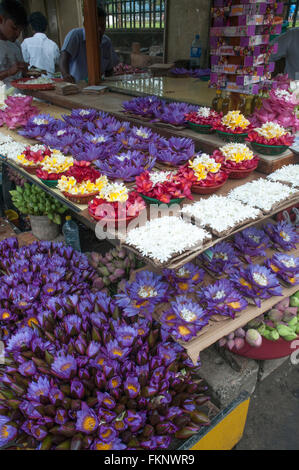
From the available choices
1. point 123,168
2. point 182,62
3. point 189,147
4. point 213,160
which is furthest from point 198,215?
point 182,62

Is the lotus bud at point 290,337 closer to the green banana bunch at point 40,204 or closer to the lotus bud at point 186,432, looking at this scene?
the lotus bud at point 186,432

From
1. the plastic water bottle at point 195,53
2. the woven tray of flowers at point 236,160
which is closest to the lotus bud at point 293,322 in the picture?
the woven tray of flowers at point 236,160

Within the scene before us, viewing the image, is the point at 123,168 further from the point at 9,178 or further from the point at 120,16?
the point at 120,16

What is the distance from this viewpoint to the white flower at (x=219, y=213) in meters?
1.46

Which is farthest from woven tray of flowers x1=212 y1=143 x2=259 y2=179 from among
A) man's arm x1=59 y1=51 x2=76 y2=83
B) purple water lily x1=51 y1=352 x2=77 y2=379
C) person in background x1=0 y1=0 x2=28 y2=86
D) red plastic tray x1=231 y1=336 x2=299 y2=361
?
man's arm x1=59 y1=51 x2=76 y2=83

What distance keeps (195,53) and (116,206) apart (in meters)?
4.46

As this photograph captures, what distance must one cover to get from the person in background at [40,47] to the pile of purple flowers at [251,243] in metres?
4.25

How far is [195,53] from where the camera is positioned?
16.3ft


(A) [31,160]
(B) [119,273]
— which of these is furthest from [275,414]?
(A) [31,160]

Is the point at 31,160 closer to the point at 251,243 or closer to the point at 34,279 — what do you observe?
the point at 34,279

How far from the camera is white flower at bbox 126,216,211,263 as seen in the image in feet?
4.16

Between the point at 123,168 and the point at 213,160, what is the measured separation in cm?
50
